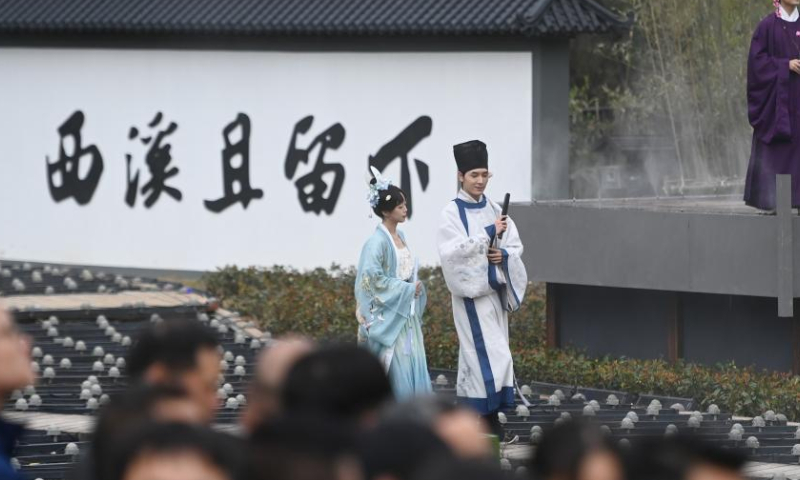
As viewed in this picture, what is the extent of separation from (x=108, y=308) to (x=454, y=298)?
5627 mm

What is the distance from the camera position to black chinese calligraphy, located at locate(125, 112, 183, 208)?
59.1 ft

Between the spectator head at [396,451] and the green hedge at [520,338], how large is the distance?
715cm

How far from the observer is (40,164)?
1873 centimetres

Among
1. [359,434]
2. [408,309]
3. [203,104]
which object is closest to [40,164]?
[203,104]

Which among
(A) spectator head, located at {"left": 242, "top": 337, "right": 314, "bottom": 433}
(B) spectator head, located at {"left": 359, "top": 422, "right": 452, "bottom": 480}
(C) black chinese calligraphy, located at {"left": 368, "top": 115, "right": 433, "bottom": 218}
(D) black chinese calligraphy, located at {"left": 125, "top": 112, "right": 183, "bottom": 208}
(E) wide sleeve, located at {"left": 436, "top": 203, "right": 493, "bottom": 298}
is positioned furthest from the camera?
(D) black chinese calligraphy, located at {"left": 125, "top": 112, "right": 183, "bottom": 208}

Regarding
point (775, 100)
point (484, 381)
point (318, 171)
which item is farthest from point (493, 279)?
point (318, 171)

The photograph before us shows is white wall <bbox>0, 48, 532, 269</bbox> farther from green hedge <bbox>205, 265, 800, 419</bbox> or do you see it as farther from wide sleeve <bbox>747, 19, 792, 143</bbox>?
wide sleeve <bbox>747, 19, 792, 143</bbox>

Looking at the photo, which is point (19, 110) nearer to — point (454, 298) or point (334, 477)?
point (454, 298)

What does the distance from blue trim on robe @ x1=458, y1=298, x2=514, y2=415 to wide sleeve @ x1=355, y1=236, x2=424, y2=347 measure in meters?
0.36

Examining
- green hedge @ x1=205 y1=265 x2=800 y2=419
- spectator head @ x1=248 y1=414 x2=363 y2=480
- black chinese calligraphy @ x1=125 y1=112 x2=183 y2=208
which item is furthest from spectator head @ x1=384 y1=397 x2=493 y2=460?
Result: black chinese calligraphy @ x1=125 y1=112 x2=183 y2=208

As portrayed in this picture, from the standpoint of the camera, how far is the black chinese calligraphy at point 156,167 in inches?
709

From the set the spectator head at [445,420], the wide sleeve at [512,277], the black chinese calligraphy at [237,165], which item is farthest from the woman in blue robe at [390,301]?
the black chinese calligraphy at [237,165]

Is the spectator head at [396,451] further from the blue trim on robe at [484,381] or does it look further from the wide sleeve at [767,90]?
the wide sleeve at [767,90]

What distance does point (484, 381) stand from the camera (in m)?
8.67
